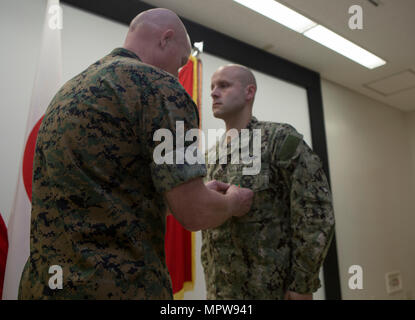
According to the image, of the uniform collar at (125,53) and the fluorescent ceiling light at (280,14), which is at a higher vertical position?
the fluorescent ceiling light at (280,14)

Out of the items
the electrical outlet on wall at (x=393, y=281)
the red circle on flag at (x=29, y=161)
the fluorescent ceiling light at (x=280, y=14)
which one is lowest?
the electrical outlet on wall at (x=393, y=281)

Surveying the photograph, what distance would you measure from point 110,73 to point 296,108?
2.92 m

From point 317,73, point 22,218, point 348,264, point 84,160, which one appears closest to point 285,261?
point 84,160

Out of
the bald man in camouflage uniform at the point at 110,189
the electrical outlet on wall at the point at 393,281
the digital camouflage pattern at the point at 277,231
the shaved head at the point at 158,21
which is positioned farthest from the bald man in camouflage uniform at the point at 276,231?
the electrical outlet on wall at the point at 393,281

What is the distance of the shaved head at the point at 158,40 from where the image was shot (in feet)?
2.82

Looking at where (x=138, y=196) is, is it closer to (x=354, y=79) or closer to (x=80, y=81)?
(x=80, y=81)

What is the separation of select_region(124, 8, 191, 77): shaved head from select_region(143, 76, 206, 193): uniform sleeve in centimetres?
19

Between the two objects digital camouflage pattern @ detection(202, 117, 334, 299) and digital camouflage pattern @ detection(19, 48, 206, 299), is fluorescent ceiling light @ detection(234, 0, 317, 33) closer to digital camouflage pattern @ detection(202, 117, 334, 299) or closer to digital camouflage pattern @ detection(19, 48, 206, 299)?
digital camouflage pattern @ detection(202, 117, 334, 299)

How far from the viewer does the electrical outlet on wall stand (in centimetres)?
386

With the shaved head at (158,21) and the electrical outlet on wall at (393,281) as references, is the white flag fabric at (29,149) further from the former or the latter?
the electrical outlet on wall at (393,281)

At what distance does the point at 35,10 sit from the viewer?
193 cm

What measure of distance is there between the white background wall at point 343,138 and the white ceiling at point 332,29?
311 millimetres

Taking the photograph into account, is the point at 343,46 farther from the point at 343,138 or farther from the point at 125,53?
the point at 125,53

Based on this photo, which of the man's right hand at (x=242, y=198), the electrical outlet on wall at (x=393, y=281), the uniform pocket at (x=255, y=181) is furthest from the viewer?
the electrical outlet on wall at (x=393, y=281)
